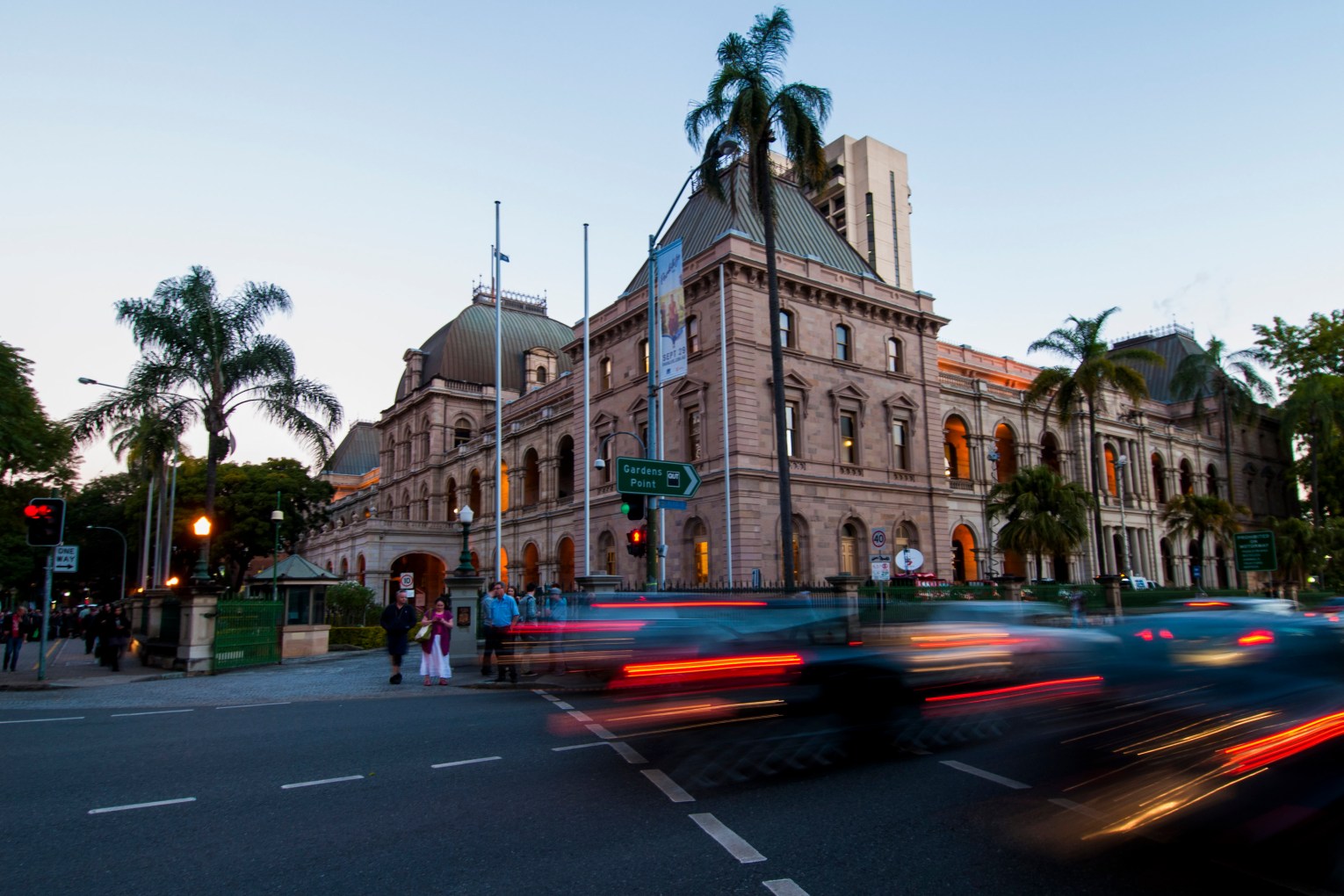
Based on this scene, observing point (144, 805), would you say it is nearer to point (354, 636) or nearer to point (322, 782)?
point (322, 782)

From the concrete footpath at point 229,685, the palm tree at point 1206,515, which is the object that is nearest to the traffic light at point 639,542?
the concrete footpath at point 229,685

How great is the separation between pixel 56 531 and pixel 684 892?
59.4ft

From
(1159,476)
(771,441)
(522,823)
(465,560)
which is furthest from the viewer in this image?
(1159,476)

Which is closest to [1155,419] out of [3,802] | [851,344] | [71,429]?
[851,344]

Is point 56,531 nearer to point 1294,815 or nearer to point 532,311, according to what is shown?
point 1294,815

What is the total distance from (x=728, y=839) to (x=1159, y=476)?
2422 inches

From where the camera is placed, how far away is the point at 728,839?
18.9ft

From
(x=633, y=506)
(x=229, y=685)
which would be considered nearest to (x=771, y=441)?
(x=633, y=506)

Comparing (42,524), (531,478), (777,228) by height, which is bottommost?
(42,524)

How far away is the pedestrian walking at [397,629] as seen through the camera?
55.7ft

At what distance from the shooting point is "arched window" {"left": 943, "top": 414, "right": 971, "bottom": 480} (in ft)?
153

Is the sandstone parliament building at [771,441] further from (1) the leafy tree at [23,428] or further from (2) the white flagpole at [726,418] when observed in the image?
(1) the leafy tree at [23,428]

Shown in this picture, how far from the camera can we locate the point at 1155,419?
2404 inches

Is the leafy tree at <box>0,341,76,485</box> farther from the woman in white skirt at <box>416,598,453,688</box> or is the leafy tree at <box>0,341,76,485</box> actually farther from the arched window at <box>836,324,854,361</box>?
the arched window at <box>836,324,854,361</box>
